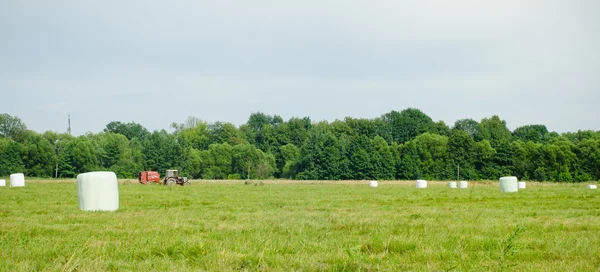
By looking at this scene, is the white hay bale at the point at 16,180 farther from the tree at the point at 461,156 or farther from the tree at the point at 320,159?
the tree at the point at 461,156

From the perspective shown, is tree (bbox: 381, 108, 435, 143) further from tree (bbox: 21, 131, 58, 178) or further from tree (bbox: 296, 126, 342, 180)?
tree (bbox: 21, 131, 58, 178)

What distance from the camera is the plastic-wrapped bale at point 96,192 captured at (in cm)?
1839

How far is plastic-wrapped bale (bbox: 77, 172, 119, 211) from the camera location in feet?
60.3

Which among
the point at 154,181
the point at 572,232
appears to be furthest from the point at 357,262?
the point at 154,181

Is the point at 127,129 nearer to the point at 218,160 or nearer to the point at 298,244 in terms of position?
the point at 218,160

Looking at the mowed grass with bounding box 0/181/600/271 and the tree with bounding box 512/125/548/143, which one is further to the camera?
the tree with bounding box 512/125/548/143

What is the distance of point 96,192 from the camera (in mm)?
18438

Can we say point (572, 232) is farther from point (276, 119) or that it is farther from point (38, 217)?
point (276, 119)

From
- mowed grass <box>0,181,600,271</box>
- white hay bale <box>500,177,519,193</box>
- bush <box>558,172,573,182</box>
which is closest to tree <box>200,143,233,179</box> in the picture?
bush <box>558,172,573,182</box>

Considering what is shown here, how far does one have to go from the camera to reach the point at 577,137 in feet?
486

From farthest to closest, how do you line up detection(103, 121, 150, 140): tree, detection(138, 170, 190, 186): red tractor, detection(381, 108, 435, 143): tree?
detection(103, 121, 150, 140): tree
detection(381, 108, 435, 143): tree
detection(138, 170, 190, 186): red tractor

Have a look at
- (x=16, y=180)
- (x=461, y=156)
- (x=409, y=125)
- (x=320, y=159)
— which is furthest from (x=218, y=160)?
(x=16, y=180)

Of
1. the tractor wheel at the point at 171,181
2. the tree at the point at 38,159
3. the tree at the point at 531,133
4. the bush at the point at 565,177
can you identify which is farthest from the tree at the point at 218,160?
the tree at the point at 531,133

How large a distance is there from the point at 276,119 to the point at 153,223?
158 meters
